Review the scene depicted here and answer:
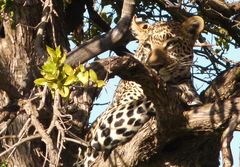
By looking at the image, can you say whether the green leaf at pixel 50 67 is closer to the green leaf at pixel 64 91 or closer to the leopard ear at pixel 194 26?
the green leaf at pixel 64 91

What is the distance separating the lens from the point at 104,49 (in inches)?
183

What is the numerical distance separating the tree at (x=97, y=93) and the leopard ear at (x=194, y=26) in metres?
0.08

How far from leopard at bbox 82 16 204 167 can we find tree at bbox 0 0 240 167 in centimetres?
12

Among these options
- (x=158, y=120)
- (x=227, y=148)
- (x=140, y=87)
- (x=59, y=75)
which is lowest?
(x=227, y=148)

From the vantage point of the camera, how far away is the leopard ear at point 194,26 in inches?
238

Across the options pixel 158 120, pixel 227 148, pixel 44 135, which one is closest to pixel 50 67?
pixel 44 135

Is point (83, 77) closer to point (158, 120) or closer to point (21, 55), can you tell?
point (158, 120)

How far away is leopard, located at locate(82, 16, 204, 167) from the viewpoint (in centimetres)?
542

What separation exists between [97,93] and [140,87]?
657 millimetres

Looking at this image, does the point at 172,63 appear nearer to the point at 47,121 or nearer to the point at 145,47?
the point at 145,47

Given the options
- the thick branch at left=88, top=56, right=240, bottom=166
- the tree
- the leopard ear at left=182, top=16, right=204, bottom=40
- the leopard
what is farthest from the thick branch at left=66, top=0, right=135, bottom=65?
the leopard ear at left=182, top=16, right=204, bottom=40

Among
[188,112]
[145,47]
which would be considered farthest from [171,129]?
[145,47]

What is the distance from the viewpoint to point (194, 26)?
6.13 meters

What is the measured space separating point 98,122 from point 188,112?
49.8 inches
